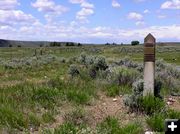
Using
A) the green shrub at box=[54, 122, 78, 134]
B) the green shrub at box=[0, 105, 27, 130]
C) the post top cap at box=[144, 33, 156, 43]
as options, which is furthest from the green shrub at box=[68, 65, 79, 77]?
the green shrub at box=[54, 122, 78, 134]

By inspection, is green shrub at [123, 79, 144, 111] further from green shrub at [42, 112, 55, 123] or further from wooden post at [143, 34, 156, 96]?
green shrub at [42, 112, 55, 123]

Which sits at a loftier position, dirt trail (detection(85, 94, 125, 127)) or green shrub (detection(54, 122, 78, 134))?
green shrub (detection(54, 122, 78, 134))

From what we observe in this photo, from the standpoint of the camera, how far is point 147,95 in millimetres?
9328

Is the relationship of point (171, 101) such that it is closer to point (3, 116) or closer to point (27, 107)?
point (27, 107)

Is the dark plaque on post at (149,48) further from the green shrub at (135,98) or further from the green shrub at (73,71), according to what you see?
the green shrub at (73,71)

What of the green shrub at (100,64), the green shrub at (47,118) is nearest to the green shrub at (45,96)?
the green shrub at (47,118)

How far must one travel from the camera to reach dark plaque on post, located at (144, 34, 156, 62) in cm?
955

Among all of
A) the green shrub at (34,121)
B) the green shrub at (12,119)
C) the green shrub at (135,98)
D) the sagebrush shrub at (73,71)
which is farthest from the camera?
the sagebrush shrub at (73,71)

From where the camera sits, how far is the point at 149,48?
9.59 metres

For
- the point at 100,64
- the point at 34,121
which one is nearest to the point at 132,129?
the point at 34,121

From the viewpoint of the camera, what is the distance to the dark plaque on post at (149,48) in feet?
31.3

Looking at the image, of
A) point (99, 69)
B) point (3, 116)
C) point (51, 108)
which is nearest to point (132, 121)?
point (51, 108)

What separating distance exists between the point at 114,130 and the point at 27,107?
7.56ft

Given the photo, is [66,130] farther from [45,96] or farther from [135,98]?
[45,96]
